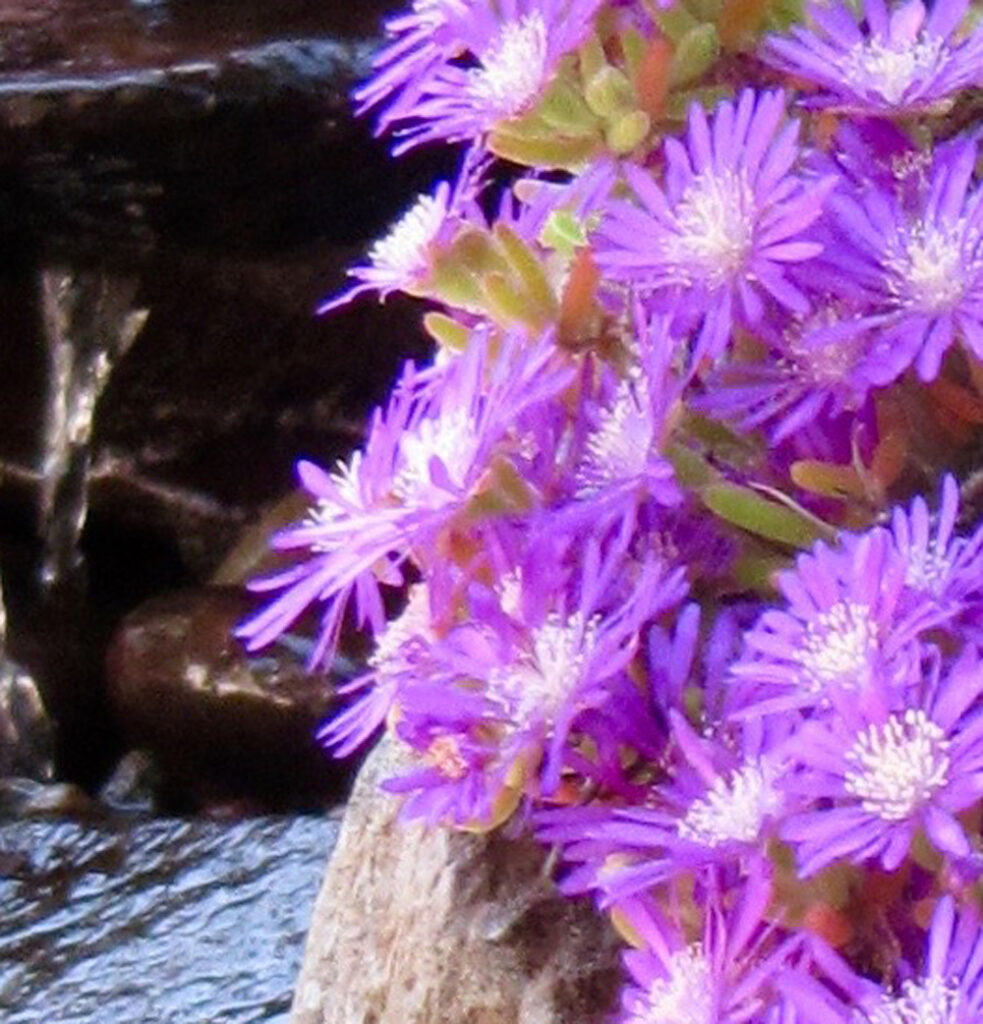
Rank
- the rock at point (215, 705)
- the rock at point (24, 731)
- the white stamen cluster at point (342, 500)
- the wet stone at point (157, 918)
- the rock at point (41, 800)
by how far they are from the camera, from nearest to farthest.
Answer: the white stamen cluster at point (342, 500) < the wet stone at point (157, 918) < the rock at point (41, 800) < the rock at point (215, 705) < the rock at point (24, 731)

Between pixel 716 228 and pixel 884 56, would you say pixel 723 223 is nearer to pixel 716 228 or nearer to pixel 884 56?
pixel 716 228

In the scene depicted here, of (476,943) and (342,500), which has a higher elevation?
(342,500)

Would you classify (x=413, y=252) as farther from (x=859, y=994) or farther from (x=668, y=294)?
(x=859, y=994)

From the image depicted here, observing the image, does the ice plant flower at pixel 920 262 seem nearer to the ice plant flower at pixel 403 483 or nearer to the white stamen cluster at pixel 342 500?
the ice plant flower at pixel 403 483

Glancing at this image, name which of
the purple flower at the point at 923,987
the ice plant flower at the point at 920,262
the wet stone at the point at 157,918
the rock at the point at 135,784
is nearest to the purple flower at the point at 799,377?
the ice plant flower at the point at 920,262

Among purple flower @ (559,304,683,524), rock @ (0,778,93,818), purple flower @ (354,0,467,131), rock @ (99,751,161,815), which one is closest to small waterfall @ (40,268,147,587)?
rock @ (99,751,161,815)

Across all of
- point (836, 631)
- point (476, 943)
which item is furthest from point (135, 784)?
point (836, 631)
